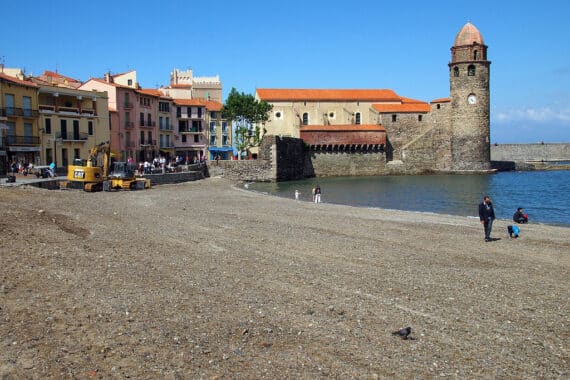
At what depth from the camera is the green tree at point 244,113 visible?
205 ft

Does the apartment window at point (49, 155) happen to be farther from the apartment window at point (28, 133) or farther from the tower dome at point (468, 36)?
the tower dome at point (468, 36)

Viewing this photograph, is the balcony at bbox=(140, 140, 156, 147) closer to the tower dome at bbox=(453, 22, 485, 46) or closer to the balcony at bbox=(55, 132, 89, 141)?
the balcony at bbox=(55, 132, 89, 141)

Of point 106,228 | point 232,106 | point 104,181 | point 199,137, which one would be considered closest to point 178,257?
point 106,228

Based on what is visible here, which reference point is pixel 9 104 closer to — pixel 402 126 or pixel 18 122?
pixel 18 122

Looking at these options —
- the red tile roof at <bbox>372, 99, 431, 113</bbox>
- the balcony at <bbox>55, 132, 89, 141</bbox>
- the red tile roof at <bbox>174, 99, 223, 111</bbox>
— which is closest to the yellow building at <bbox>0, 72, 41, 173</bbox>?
the balcony at <bbox>55, 132, 89, 141</bbox>

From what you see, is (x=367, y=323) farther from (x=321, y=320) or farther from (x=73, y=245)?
(x=73, y=245)

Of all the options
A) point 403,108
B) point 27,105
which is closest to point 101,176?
point 27,105

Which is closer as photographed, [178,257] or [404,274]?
[404,274]

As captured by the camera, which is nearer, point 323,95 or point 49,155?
point 49,155

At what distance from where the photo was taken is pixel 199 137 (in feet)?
228

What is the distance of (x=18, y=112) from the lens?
3769 cm

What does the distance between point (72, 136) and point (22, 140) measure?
535 centimetres

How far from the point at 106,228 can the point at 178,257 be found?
181 inches

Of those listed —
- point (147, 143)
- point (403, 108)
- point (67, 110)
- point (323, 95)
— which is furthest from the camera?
point (323, 95)
